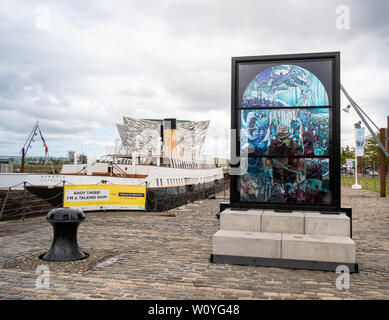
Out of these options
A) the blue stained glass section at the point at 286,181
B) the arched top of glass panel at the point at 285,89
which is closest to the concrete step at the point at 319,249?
the blue stained glass section at the point at 286,181

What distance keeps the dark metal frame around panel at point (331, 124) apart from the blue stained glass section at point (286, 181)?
0.13 metres

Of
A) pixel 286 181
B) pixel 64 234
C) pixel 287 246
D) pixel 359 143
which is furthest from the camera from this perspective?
pixel 359 143

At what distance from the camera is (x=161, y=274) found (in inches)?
238

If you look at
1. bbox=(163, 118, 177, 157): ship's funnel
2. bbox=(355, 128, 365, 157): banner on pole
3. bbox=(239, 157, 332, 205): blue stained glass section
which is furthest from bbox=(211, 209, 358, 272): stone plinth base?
bbox=(163, 118, 177, 157): ship's funnel

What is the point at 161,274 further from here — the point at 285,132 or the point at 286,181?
the point at 285,132

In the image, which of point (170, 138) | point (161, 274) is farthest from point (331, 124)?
point (170, 138)

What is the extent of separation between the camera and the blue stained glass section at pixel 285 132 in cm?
795

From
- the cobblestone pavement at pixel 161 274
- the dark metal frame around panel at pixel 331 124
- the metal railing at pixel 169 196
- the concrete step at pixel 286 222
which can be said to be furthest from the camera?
the metal railing at pixel 169 196

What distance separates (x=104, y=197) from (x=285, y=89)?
10.7m

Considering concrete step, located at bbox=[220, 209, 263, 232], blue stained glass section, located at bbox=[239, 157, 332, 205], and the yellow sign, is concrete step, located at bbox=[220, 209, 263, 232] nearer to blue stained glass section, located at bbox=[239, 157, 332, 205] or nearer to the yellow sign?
blue stained glass section, located at bbox=[239, 157, 332, 205]

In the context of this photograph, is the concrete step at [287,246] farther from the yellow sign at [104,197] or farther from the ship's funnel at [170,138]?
the ship's funnel at [170,138]

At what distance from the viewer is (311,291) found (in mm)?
5230
